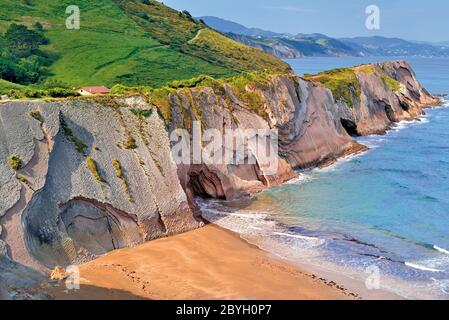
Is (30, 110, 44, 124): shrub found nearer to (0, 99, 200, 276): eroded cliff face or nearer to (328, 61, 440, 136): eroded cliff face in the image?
(0, 99, 200, 276): eroded cliff face

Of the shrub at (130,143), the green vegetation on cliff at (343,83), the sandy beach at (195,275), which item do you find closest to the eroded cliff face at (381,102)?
the green vegetation on cliff at (343,83)

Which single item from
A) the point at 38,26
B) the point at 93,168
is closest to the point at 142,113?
the point at 93,168

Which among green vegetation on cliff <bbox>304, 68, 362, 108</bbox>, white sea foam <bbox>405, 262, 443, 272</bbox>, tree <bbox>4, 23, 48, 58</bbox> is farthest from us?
tree <bbox>4, 23, 48, 58</bbox>

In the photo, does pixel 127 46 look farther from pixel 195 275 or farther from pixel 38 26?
pixel 195 275

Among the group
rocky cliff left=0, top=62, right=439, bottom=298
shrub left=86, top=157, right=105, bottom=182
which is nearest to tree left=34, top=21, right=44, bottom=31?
rocky cliff left=0, top=62, right=439, bottom=298
